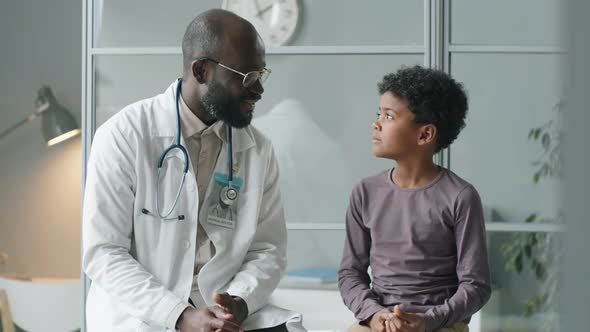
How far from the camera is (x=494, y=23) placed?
3.32 meters

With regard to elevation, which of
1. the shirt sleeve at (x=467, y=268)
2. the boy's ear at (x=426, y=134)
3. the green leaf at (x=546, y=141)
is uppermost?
the green leaf at (x=546, y=141)

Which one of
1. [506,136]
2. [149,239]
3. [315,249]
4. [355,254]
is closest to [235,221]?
[149,239]

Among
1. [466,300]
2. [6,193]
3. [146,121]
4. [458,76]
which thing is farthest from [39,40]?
[466,300]

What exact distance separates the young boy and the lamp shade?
2.81 metres

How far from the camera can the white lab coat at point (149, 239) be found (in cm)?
174

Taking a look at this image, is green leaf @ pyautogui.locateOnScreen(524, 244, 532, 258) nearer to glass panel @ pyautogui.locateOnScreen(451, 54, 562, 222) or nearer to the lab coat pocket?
glass panel @ pyautogui.locateOnScreen(451, 54, 562, 222)

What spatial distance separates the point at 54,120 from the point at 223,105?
2.83 m

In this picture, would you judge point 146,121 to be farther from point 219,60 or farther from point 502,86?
point 502,86

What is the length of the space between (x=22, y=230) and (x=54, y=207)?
21 cm

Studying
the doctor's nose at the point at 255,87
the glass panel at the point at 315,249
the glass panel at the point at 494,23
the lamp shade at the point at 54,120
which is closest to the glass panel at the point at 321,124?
the glass panel at the point at 315,249

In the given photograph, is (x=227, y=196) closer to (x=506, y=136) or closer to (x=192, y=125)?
(x=192, y=125)

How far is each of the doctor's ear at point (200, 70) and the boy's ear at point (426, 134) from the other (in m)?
0.53

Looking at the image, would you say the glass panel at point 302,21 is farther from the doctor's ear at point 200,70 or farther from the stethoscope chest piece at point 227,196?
the stethoscope chest piece at point 227,196

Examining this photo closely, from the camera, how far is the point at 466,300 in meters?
1.79
